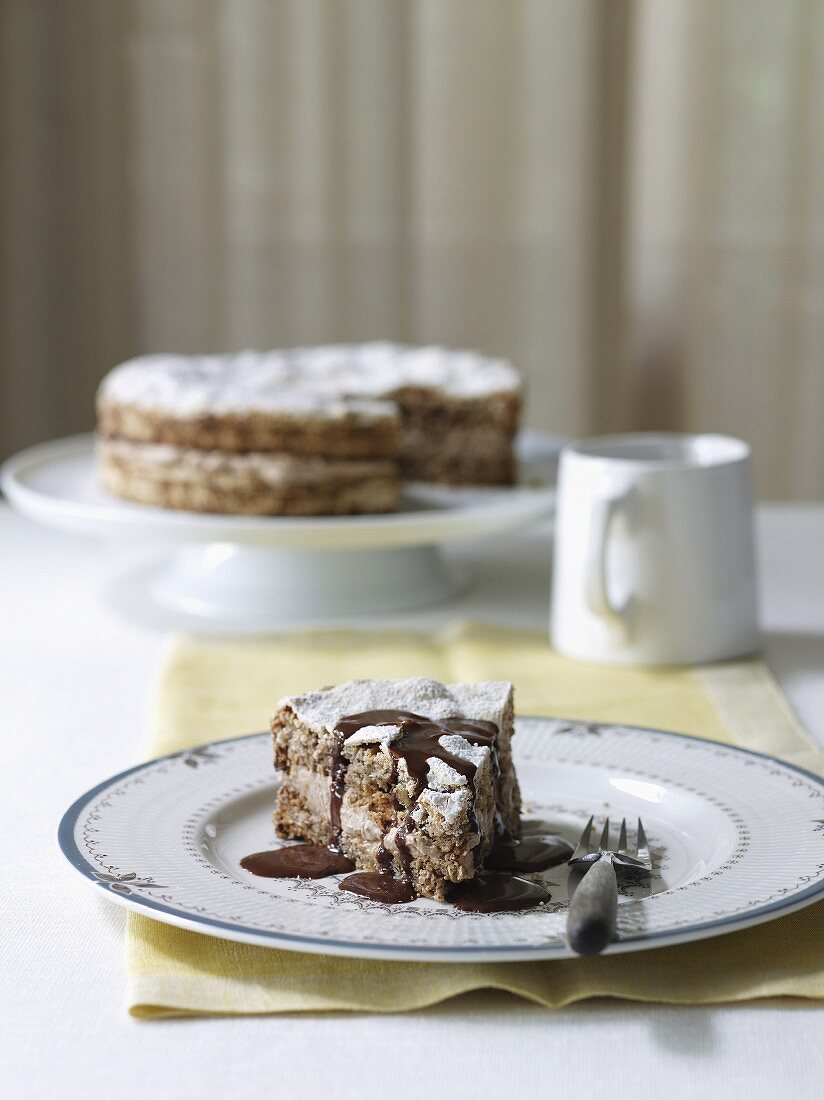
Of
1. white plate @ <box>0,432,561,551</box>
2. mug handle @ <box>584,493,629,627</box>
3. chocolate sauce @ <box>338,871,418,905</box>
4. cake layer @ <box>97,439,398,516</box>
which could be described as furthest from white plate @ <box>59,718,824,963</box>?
cake layer @ <box>97,439,398,516</box>

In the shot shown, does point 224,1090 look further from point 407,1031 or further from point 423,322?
point 423,322

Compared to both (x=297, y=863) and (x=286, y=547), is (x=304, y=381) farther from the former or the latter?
(x=297, y=863)

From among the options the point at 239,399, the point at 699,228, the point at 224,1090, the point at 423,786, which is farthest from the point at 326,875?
the point at 699,228

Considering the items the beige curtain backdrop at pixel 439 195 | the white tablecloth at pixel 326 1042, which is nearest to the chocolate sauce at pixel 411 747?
the white tablecloth at pixel 326 1042

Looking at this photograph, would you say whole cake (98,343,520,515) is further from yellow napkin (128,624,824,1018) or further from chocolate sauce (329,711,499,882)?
chocolate sauce (329,711,499,882)

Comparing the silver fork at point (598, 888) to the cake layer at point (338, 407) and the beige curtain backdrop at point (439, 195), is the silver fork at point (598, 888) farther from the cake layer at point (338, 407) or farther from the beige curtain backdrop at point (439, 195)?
the beige curtain backdrop at point (439, 195)
